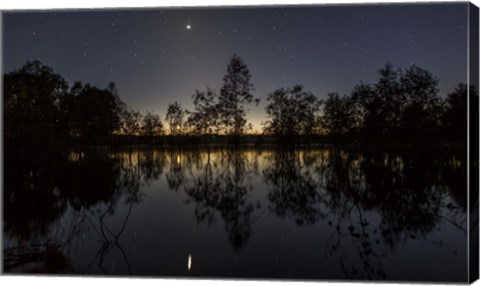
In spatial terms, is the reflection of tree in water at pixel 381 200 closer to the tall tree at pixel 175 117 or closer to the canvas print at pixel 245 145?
the canvas print at pixel 245 145

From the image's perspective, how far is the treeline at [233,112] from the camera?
5.08 metres

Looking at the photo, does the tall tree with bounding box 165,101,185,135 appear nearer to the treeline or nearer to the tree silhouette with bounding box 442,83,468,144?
the treeline

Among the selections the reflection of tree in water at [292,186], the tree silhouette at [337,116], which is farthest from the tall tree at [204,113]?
the tree silhouette at [337,116]

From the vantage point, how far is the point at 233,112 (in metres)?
5.32

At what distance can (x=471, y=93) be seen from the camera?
477 centimetres

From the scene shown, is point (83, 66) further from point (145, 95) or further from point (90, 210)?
point (90, 210)

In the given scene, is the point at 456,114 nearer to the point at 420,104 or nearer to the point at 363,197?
the point at 420,104

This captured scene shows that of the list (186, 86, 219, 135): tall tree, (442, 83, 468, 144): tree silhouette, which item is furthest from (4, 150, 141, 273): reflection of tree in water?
(442, 83, 468, 144): tree silhouette

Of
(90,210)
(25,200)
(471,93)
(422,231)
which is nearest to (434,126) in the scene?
(471,93)

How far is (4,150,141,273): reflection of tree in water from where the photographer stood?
5.17 meters

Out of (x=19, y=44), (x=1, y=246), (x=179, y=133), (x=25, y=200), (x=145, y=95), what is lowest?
(x=1, y=246)

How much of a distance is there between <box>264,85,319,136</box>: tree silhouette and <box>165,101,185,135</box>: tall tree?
0.76 metres

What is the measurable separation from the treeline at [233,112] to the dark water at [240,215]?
21cm

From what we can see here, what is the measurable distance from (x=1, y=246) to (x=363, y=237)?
3104 mm
